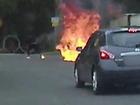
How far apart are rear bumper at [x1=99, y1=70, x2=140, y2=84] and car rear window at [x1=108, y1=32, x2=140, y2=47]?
685 millimetres

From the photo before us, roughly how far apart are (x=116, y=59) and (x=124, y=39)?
0.64 m

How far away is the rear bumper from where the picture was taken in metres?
16.4

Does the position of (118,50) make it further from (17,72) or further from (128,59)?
(17,72)

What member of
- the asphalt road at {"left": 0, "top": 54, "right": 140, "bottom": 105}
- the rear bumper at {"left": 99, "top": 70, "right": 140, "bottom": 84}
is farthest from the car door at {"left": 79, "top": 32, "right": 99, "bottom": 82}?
the rear bumper at {"left": 99, "top": 70, "right": 140, "bottom": 84}

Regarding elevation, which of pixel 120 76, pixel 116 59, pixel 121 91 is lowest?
pixel 121 91

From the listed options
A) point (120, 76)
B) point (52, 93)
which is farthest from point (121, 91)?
point (52, 93)

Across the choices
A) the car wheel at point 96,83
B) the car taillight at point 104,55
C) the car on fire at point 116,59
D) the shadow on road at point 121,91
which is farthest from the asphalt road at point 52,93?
the car taillight at point 104,55

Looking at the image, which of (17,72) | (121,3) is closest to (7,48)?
(121,3)

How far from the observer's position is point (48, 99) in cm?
1575

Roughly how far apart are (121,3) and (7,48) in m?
12.1

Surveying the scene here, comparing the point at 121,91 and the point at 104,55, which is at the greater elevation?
the point at 104,55

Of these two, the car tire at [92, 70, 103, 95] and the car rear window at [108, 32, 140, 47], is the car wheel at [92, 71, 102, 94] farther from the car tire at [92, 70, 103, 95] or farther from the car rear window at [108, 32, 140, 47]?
the car rear window at [108, 32, 140, 47]

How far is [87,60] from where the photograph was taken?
17.8 m

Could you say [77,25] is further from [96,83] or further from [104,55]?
[104,55]
